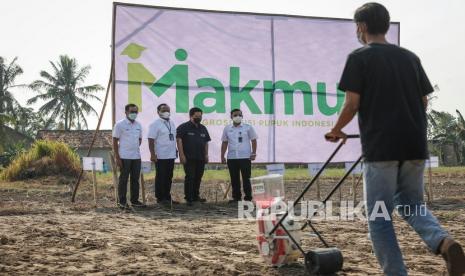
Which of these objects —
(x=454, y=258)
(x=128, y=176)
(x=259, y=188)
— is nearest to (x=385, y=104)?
(x=454, y=258)

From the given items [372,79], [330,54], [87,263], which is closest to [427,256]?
[372,79]

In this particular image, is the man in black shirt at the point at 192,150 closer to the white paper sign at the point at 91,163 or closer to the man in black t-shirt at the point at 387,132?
the white paper sign at the point at 91,163

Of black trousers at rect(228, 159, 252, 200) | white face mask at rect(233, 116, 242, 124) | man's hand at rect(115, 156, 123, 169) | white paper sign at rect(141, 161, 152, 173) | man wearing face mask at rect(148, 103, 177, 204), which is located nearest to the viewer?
man's hand at rect(115, 156, 123, 169)

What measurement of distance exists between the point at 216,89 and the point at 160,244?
6.35 metres

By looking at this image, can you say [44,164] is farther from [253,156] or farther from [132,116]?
[253,156]

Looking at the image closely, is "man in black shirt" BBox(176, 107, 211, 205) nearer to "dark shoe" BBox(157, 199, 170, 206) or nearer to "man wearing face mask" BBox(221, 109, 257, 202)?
"dark shoe" BBox(157, 199, 170, 206)

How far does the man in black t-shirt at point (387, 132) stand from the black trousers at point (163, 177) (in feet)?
22.3

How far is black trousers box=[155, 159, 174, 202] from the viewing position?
32.2 feet

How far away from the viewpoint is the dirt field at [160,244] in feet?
13.5

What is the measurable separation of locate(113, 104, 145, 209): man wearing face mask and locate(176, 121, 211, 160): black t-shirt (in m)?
0.81

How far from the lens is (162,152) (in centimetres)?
984

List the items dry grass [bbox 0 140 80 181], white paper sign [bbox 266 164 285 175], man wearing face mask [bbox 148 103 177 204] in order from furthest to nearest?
dry grass [bbox 0 140 80 181] → white paper sign [bbox 266 164 285 175] → man wearing face mask [bbox 148 103 177 204]

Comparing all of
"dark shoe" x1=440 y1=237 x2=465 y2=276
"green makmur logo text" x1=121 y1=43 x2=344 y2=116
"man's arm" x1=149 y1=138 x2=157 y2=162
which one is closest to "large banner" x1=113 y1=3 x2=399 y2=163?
"green makmur logo text" x1=121 y1=43 x2=344 y2=116

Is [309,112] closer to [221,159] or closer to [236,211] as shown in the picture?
[221,159]
